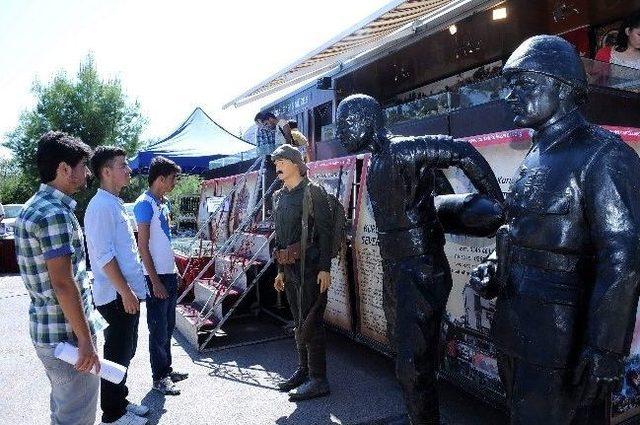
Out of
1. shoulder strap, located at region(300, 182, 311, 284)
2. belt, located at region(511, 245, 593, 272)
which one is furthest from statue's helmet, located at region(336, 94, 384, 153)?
shoulder strap, located at region(300, 182, 311, 284)

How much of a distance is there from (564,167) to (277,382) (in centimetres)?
348

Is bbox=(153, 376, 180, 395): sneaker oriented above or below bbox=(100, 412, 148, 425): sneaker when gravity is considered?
below

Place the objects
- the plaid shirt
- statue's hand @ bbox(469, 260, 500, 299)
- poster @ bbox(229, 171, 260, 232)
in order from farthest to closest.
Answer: poster @ bbox(229, 171, 260, 232) → the plaid shirt → statue's hand @ bbox(469, 260, 500, 299)

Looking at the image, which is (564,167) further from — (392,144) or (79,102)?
(79,102)

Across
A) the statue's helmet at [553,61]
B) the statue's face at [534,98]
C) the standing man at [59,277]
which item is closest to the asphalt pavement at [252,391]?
the standing man at [59,277]

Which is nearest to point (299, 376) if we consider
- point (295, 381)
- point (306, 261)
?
point (295, 381)

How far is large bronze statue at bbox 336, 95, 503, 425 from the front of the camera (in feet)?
8.27

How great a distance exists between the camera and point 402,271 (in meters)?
2.59

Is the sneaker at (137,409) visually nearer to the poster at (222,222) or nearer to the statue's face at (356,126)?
the statue's face at (356,126)

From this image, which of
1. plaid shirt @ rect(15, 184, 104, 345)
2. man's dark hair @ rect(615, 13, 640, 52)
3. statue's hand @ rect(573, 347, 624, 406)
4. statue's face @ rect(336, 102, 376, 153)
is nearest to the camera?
statue's hand @ rect(573, 347, 624, 406)

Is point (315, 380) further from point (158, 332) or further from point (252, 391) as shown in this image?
point (158, 332)

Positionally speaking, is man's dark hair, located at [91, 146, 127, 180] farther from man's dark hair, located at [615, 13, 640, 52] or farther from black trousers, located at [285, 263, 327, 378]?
man's dark hair, located at [615, 13, 640, 52]

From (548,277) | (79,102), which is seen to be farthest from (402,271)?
(79,102)

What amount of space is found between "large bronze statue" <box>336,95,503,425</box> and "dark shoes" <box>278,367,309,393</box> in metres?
1.86
